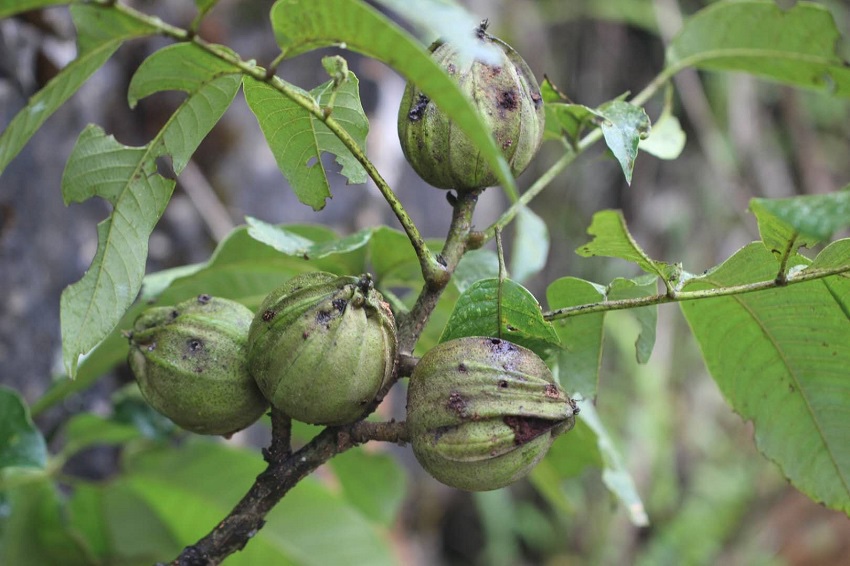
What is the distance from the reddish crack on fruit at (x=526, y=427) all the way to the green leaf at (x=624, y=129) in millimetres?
315

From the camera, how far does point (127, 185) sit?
1.07 m

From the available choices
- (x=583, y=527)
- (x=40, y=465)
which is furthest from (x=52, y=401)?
(x=583, y=527)

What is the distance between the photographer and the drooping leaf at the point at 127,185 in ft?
3.24

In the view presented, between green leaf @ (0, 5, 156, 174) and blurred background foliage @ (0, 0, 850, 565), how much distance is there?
5.99 ft

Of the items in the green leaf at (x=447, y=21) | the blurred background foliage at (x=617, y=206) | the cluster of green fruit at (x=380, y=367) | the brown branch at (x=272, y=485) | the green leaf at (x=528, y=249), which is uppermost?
the blurred background foliage at (x=617, y=206)

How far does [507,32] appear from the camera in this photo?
4.61 m

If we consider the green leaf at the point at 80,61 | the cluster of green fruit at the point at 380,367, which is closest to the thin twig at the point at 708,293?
the cluster of green fruit at the point at 380,367

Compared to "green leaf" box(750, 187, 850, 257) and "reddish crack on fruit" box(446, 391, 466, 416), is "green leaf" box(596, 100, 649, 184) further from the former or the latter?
"reddish crack on fruit" box(446, 391, 466, 416)

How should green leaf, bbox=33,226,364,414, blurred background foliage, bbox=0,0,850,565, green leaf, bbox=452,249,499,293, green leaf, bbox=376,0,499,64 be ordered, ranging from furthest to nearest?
blurred background foliage, bbox=0,0,850,565, green leaf, bbox=33,226,364,414, green leaf, bbox=452,249,499,293, green leaf, bbox=376,0,499,64

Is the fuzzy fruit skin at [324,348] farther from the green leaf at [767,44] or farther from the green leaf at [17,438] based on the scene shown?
the green leaf at [767,44]

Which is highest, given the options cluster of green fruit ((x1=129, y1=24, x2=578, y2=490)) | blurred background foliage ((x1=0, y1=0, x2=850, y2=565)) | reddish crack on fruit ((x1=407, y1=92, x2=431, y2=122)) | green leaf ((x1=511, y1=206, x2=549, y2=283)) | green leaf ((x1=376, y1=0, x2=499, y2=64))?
blurred background foliage ((x1=0, y1=0, x2=850, y2=565))

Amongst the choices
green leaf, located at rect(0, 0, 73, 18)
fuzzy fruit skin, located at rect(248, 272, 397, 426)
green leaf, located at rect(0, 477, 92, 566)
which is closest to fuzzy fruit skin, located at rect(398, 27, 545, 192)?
fuzzy fruit skin, located at rect(248, 272, 397, 426)

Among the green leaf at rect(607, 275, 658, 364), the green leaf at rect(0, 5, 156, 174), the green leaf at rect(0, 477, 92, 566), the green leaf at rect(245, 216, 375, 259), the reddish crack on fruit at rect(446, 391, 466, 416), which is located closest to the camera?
the green leaf at rect(0, 5, 156, 174)

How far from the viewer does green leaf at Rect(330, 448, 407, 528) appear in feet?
6.68
